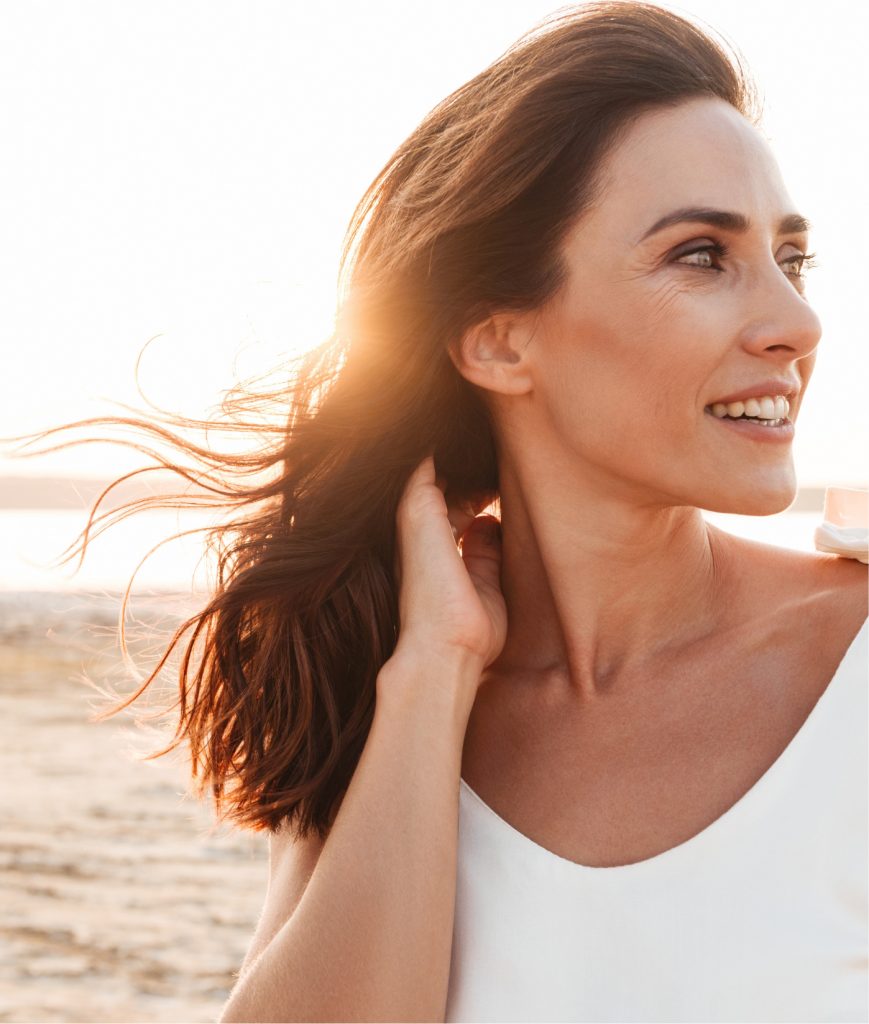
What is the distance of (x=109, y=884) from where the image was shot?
24.5ft

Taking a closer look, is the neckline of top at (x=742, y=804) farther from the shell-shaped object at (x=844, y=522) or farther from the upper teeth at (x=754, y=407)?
the upper teeth at (x=754, y=407)

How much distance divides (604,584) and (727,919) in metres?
0.84

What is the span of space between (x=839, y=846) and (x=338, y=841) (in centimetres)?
94

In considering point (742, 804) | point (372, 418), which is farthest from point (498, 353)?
point (742, 804)

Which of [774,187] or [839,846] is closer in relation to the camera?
[839,846]

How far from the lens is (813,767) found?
2.42 m

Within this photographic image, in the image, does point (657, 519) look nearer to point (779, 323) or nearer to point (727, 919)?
point (779, 323)

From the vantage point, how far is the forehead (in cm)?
264

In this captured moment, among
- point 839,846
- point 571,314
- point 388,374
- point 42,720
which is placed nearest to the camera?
point 839,846

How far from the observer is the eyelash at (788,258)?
8.72 feet

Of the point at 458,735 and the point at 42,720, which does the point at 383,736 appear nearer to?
the point at 458,735

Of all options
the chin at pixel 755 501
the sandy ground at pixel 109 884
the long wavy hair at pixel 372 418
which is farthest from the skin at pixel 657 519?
the sandy ground at pixel 109 884

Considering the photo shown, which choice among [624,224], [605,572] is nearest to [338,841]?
[605,572]

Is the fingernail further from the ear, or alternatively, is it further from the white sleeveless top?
the white sleeveless top
